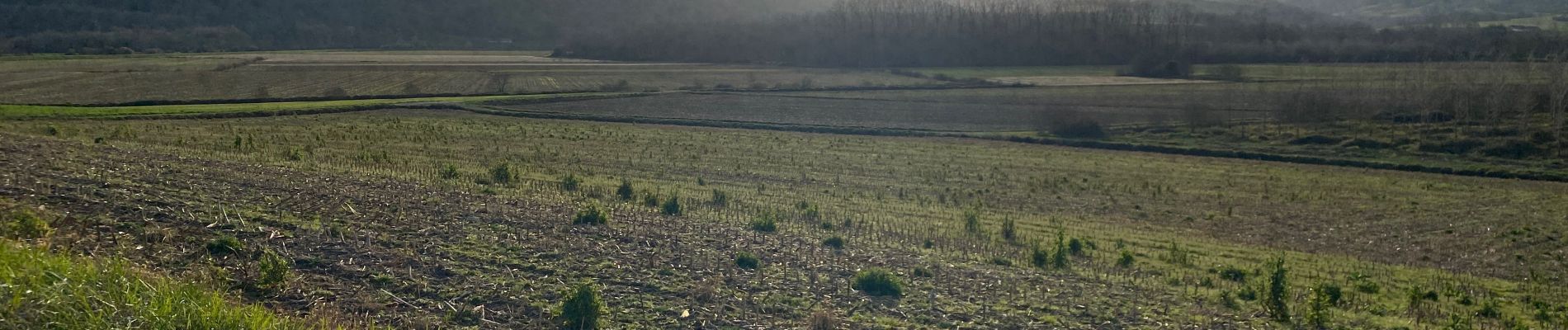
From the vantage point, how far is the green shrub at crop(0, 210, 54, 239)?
11.9m

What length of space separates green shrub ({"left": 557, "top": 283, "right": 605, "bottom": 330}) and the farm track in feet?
0.70

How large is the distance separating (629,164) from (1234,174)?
2237cm

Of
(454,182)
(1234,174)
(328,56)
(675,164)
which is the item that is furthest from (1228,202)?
(328,56)

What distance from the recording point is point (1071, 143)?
52562 mm

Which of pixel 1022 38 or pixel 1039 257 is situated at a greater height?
pixel 1022 38

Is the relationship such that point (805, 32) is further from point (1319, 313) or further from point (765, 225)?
point (1319, 313)

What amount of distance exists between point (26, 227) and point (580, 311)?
278 inches

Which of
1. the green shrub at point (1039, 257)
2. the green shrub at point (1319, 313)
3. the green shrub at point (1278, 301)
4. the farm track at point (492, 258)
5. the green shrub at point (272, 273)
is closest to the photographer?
the green shrub at point (272, 273)

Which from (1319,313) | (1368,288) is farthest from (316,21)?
(1319,313)

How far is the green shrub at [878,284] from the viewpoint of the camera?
11836mm

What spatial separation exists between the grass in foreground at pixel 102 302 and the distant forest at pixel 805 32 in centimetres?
8618

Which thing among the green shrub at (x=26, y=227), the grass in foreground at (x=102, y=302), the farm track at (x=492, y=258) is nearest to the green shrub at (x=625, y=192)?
the farm track at (x=492, y=258)

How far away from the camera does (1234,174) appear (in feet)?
131

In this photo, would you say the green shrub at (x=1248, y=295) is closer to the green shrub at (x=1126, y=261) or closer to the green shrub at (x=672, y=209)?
the green shrub at (x=1126, y=261)
